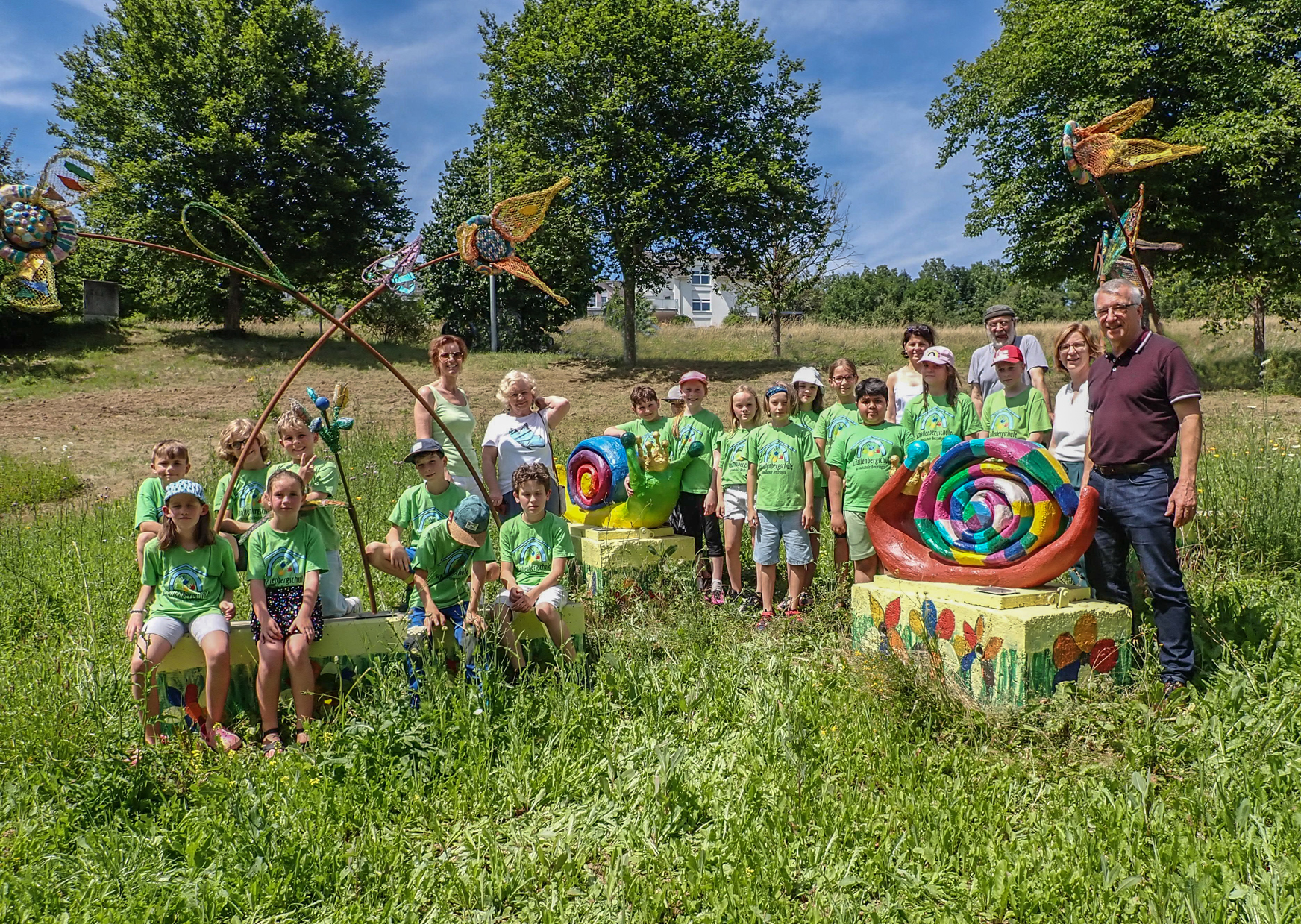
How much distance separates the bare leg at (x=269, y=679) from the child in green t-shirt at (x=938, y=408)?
3.48 m

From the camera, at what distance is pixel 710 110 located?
67.3ft

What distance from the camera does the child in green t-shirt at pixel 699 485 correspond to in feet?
18.4

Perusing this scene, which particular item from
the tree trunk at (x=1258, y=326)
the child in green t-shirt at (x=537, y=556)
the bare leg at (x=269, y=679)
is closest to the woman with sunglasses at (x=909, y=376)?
the child in green t-shirt at (x=537, y=556)

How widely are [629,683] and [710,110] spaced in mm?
19373

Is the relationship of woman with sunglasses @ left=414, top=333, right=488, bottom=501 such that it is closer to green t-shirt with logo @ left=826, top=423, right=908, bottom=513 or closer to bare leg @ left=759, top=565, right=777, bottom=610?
bare leg @ left=759, top=565, right=777, bottom=610

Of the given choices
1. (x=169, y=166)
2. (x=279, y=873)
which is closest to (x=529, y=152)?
(x=169, y=166)

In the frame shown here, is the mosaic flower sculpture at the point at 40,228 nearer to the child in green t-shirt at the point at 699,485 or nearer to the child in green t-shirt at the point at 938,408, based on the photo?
the child in green t-shirt at the point at 699,485

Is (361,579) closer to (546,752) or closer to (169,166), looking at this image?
(546,752)

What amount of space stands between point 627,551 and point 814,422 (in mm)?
1577

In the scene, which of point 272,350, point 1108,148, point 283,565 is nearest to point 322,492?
point 283,565

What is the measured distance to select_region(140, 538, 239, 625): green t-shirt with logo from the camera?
3.49 m

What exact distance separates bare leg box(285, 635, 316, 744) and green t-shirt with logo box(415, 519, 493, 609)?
1.88ft

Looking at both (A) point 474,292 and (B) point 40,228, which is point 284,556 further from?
(A) point 474,292

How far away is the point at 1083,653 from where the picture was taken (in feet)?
11.5
